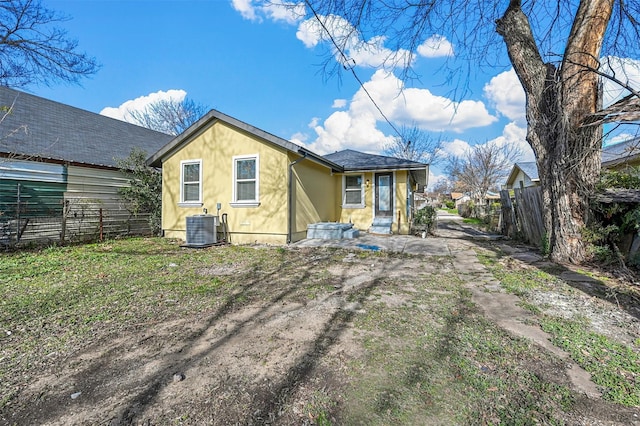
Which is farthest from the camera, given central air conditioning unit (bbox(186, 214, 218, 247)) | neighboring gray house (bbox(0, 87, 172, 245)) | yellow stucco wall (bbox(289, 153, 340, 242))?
yellow stucco wall (bbox(289, 153, 340, 242))

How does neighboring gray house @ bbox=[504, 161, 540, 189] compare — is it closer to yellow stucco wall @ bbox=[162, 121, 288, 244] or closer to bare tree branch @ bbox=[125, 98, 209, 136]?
yellow stucco wall @ bbox=[162, 121, 288, 244]

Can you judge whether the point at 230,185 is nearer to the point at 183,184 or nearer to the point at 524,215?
the point at 183,184

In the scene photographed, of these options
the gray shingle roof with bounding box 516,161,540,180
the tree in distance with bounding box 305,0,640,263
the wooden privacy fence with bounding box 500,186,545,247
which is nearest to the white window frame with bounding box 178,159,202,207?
the tree in distance with bounding box 305,0,640,263

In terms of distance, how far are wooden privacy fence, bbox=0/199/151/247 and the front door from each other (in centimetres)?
861

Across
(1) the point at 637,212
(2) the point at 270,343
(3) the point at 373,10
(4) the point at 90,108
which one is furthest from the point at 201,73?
(1) the point at 637,212

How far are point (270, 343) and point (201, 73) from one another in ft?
49.1

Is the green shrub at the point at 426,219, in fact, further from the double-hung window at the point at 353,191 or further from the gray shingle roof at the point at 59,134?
the gray shingle roof at the point at 59,134

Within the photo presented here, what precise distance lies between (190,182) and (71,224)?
142 inches

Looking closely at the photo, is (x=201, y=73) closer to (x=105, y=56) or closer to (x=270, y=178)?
(x=105, y=56)

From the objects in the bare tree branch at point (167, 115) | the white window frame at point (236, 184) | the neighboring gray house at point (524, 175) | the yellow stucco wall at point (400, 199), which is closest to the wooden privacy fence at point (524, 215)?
the yellow stucco wall at point (400, 199)

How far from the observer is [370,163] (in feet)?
34.8

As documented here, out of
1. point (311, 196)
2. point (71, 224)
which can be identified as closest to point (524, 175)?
point (311, 196)

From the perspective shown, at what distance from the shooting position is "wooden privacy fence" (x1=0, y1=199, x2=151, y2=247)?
7.29 metres

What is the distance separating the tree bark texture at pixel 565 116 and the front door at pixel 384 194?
15.5 ft
